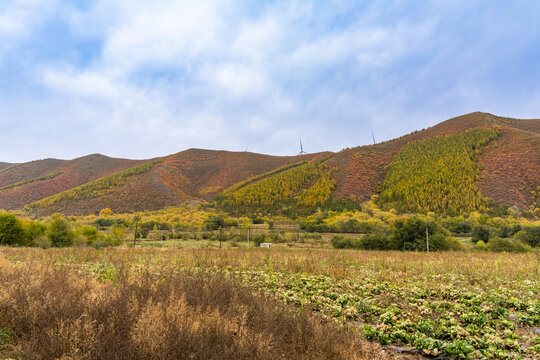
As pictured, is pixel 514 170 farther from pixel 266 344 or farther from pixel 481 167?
pixel 266 344

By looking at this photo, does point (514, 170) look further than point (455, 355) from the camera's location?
Yes

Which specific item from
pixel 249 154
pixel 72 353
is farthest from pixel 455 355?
pixel 249 154

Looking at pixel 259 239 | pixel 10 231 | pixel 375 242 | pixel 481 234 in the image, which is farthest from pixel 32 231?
pixel 481 234

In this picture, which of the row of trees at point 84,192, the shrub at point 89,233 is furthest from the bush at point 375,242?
the row of trees at point 84,192

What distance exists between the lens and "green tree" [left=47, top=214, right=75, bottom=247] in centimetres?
2350

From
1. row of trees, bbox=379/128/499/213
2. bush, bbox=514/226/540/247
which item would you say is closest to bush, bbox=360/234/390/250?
bush, bbox=514/226/540/247

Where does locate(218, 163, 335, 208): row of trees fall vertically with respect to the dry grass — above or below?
above

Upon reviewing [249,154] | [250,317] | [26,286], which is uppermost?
[249,154]

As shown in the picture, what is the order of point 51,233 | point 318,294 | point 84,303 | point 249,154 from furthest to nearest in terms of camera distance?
point 249,154 → point 51,233 → point 318,294 → point 84,303

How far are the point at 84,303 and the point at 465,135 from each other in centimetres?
9687

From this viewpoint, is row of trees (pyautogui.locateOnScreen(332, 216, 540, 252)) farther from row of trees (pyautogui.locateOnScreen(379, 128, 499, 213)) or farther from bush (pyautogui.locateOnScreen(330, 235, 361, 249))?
row of trees (pyautogui.locateOnScreen(379, 128, 499, 213))

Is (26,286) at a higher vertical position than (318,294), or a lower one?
higher

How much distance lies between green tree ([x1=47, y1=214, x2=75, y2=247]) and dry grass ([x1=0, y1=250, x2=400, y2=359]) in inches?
868

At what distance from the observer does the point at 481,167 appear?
2392 inches
